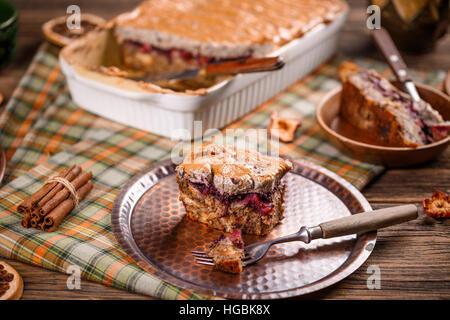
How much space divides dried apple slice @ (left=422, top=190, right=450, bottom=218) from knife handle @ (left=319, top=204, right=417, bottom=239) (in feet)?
0.89

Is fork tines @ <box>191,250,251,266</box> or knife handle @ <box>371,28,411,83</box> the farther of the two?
knife handle @ <box>371,28,411,83</box>

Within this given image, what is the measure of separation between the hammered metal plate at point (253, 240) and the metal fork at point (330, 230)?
0.03 metres

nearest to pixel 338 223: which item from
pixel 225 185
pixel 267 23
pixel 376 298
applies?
pixel 376 298

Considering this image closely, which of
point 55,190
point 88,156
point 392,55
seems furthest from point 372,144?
point 55,190

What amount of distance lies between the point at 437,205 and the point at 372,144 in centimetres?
49

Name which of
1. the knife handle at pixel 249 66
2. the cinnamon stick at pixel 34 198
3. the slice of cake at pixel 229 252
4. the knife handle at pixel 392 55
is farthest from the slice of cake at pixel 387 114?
the cinnamon stick at pixel 34 198

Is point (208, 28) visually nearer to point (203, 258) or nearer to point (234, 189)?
point (234, 189)

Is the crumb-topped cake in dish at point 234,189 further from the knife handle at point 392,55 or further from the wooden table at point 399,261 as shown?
the knife handle at point 392,55

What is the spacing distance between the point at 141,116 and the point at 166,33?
0.60m

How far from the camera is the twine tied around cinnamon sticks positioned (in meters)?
1.97

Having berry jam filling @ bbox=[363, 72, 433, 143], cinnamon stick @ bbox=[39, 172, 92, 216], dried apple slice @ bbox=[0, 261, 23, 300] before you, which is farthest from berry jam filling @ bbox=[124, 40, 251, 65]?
dried apple slice @ bbox=[0, 261, 23, 300]

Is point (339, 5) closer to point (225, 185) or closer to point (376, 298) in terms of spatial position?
point (225, 185)

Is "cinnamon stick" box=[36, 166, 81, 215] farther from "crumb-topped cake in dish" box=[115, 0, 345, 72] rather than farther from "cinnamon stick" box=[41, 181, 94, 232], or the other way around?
"crumb-topped cake in dish" box=[115, 0, 345, 72]

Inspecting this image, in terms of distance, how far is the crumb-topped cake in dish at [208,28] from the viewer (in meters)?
2.89
